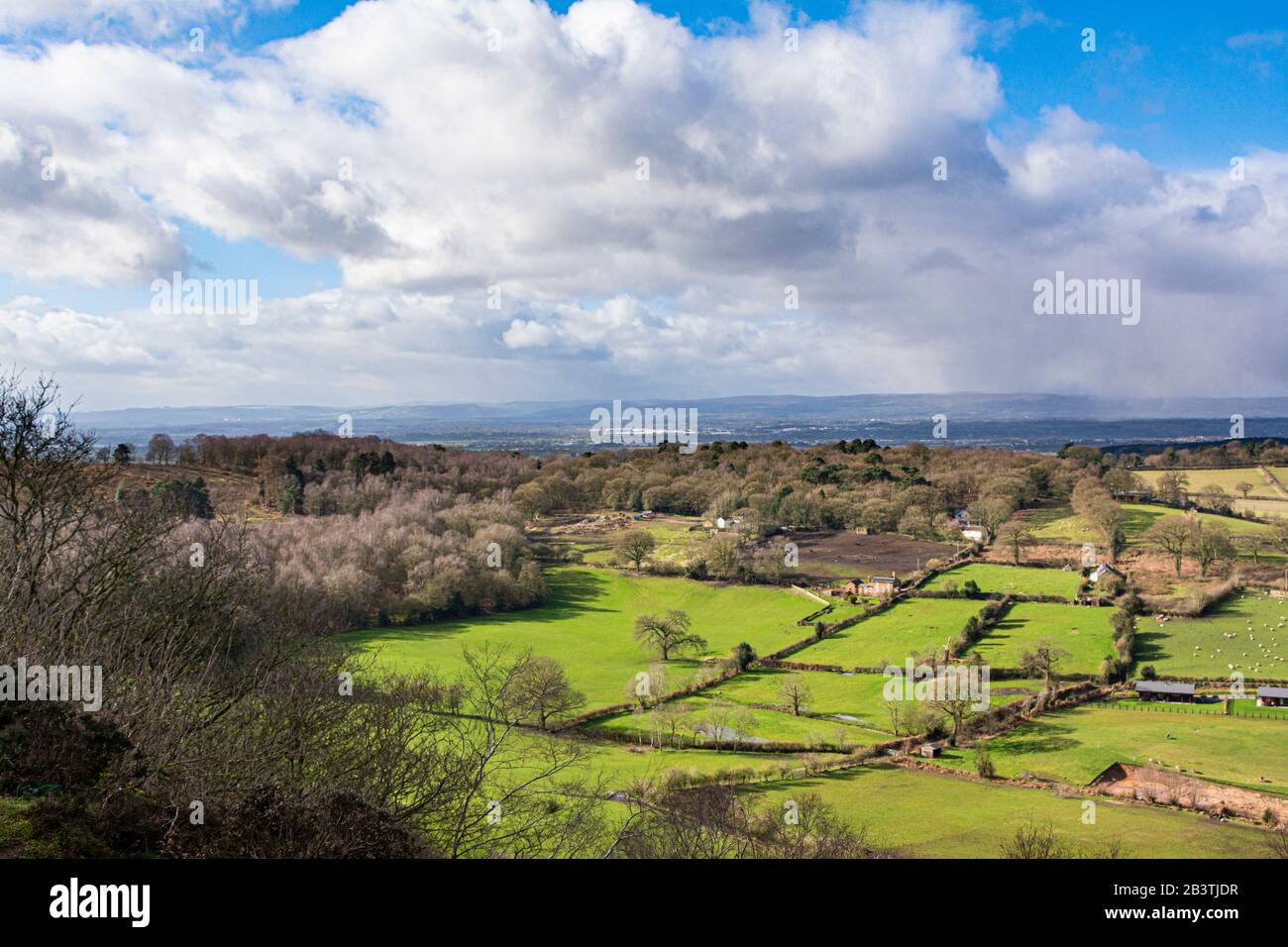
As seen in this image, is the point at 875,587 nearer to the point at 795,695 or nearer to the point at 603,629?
the point at 603,629

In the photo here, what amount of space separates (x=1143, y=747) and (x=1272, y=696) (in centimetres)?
961

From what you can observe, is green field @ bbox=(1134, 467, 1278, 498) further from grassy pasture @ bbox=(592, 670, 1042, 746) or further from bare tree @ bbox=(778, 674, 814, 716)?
bare tree @ bbox=(778, 674, 814, 716)

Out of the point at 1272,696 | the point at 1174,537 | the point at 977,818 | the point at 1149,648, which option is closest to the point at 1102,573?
the point at 1174,537

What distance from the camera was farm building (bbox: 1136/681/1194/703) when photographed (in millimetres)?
36750

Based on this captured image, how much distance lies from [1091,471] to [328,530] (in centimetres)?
7364

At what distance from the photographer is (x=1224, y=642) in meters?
42.1

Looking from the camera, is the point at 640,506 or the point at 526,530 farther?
the point at 640,506

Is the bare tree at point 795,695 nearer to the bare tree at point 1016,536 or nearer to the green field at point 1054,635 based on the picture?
the green field at point 1054,635

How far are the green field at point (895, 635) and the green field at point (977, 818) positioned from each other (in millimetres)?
14335

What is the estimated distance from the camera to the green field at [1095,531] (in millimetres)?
62219

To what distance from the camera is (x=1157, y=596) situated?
49000 millimetres

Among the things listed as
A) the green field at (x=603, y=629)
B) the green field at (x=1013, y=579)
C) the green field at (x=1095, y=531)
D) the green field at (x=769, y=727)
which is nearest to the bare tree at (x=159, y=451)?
the green field at (x=603, y=629)
